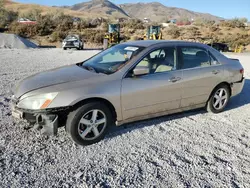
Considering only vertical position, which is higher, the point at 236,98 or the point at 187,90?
the point at 187,90

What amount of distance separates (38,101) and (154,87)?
74.8 inches

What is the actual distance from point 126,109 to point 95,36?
3609 centimetres

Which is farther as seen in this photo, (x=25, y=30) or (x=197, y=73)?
(x=25, y=30)

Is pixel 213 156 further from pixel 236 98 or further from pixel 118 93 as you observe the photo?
pixel 236 98

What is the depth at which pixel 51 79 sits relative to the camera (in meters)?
4.15

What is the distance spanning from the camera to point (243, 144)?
4266 mm

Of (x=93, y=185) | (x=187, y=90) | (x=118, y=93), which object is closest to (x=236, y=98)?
(x=187, y=90)

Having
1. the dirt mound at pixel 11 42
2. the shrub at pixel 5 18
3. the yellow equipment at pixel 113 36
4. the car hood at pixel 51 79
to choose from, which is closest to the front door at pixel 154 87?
the car hood at pixel 51 79

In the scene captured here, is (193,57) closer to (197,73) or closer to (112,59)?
(197,73)

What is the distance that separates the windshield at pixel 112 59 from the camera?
443cm

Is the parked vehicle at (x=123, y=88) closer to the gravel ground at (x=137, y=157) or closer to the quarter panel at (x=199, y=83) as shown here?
the quarter panel at (x=199, y=83)

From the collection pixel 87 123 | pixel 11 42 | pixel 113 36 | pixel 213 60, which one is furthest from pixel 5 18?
pixel 87 123

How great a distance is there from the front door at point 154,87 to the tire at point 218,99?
1.02m

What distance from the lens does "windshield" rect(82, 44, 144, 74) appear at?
14.5 ft
